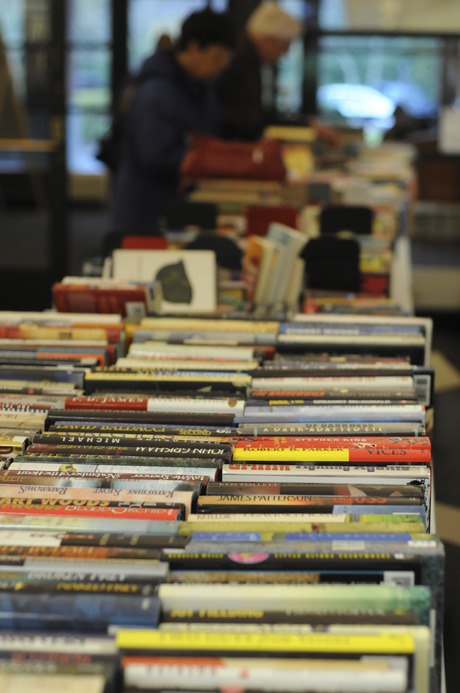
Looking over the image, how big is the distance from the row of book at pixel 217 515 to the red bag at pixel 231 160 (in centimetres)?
188

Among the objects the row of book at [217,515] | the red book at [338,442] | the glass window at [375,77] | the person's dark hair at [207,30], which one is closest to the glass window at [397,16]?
the glass window at [375,77]

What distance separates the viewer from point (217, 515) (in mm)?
1429

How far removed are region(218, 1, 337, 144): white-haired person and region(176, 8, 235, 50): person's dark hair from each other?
1260 millimetres

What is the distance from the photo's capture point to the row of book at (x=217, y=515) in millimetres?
1077

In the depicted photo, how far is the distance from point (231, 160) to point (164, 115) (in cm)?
31

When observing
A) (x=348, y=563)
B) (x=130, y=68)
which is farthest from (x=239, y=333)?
(x=130, y=68)

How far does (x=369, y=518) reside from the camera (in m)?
1.43

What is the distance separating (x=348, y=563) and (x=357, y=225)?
2544 millimetres

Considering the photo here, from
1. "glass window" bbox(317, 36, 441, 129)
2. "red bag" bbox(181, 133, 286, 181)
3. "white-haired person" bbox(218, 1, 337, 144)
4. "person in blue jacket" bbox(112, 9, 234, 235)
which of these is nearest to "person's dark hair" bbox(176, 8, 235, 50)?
"person in blue jacket" bbox(112, 9, 234, 235)

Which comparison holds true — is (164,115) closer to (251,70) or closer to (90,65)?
(251,70)

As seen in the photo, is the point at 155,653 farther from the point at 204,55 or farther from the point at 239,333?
the point at 204,55

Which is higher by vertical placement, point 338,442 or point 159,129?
point 159,129

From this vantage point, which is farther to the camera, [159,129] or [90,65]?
[90,65]

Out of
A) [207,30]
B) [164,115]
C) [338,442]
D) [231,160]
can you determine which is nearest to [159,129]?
[164,115]
